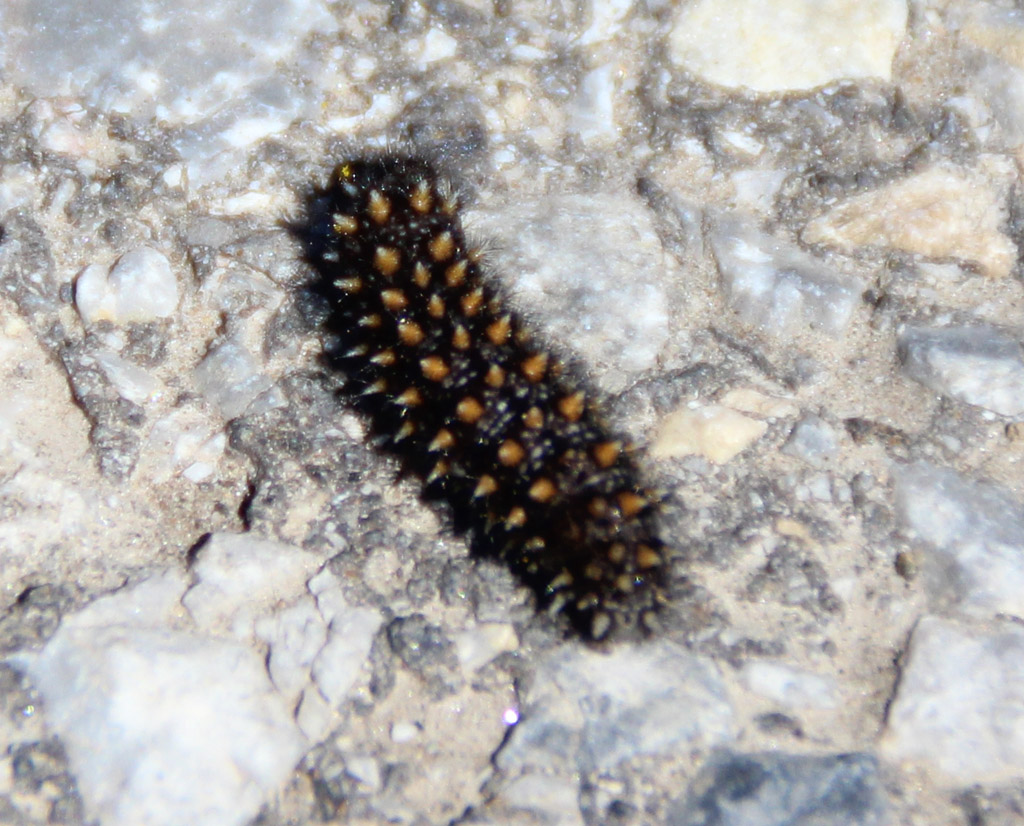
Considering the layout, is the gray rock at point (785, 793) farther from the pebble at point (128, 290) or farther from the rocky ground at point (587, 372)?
the pebble at point (128, 290)

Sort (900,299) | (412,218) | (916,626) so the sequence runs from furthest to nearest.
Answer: (900,299) → (412,218) → (916,626)

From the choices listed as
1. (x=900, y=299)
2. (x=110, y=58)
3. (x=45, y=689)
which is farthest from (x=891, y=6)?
(x=45, y=689)

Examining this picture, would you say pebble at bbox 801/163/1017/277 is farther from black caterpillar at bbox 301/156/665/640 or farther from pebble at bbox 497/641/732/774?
pebble at bbox 497/641/732/774

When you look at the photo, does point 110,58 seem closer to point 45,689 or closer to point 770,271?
point 45,689

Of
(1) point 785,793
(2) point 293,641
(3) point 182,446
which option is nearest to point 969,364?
(1) point 785,793

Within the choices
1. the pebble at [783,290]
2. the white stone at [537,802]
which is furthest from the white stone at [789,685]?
the pebble at [783,290]
